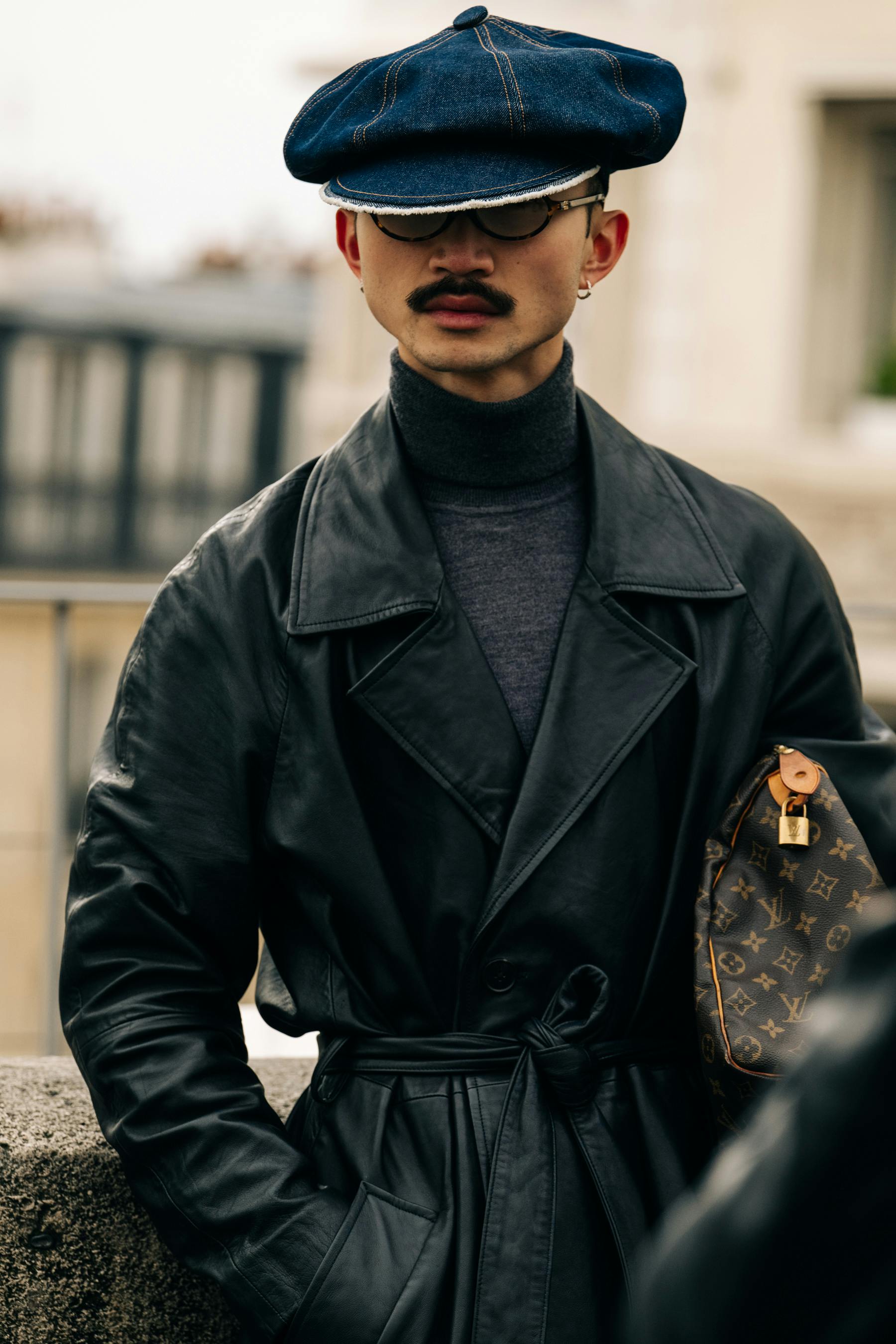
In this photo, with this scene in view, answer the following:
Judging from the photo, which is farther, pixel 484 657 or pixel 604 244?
pixel 604 244

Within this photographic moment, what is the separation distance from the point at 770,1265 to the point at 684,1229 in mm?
55

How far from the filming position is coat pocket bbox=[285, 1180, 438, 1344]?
5.71 feet

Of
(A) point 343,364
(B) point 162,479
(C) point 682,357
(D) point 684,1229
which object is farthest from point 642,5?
(D) point 684,1229

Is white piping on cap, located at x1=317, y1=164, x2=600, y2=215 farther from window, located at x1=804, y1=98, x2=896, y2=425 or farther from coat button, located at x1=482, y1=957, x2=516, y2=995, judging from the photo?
window, located at x1=804, y1=98, x2=896, y2=425

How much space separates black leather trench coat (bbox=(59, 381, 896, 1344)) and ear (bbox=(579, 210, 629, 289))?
1.03 ft

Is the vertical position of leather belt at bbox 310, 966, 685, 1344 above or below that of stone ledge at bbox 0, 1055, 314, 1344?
above

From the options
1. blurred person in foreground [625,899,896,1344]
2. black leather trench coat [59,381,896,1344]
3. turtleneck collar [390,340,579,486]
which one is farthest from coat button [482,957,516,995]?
blurred person in foreground [625,899,896,1344]

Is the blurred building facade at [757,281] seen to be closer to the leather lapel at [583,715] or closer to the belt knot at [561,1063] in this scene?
the leather lapel at [583,715]

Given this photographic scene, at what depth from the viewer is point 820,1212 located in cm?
88

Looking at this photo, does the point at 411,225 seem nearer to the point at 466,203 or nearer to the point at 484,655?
the point at 466,203

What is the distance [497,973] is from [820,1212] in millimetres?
1029

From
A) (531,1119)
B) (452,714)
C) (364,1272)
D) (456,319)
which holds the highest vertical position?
(456,319)

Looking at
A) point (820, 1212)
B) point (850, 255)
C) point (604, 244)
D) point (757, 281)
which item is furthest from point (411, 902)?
point (850, 255)

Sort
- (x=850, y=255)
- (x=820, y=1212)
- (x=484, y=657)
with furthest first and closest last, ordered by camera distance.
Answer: (x=850, y=255) < (x=484, y=657) < (x=820, y=1212)
